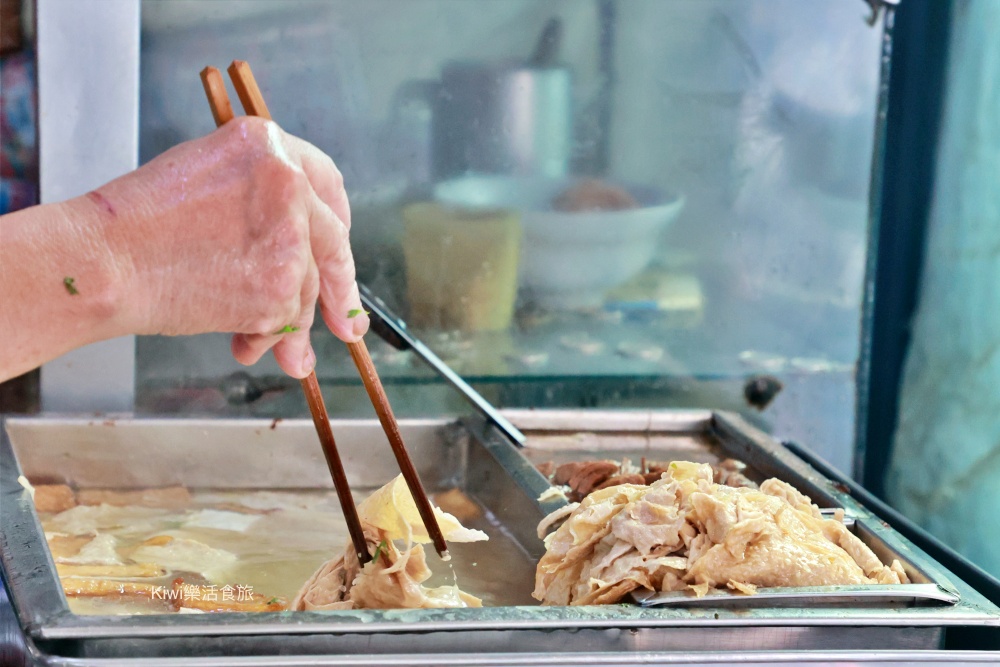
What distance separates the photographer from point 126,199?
4.21ft

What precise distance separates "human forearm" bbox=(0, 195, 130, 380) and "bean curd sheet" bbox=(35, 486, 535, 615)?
24.1 inches

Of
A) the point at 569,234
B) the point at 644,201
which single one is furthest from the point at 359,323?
the point at 644,201

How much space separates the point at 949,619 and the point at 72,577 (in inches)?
58.2

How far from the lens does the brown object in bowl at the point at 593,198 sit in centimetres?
283

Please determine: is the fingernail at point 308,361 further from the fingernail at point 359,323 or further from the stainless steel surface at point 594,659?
the stainless steel surface at point 594,659

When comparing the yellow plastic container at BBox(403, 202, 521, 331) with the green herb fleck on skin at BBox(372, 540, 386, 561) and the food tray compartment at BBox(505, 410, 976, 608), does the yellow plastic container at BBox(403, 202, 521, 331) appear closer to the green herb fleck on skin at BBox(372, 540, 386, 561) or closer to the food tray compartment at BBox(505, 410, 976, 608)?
the food tray compartment at BBox(505, 410, 976, 608)

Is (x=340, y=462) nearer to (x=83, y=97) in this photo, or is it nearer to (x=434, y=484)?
(x=434, y=484)

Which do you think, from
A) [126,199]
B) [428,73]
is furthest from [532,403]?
[126,199]

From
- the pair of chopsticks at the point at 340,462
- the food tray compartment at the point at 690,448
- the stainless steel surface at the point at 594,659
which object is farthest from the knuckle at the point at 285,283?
the food tray compartment at the point at 690,448

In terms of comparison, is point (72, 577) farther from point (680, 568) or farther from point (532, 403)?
point (532, 403)

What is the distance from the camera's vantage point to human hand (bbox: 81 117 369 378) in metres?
1.29

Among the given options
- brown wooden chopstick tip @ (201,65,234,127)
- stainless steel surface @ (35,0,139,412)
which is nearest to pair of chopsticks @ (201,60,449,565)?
brown wooden chopstick tip @ (201,65,234,127)

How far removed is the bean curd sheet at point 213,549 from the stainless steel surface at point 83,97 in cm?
53

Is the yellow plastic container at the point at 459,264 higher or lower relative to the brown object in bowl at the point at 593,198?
lower
